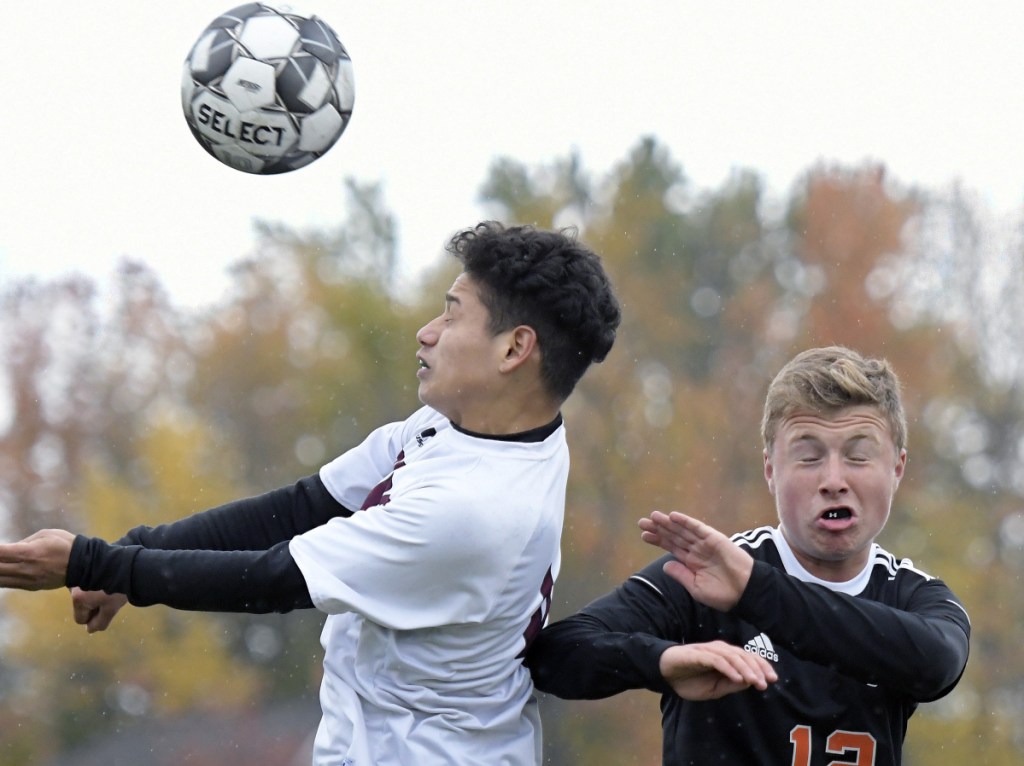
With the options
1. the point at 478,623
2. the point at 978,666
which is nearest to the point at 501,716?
the point at 478,623

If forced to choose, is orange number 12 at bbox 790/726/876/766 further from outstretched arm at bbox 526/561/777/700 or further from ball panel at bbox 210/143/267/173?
ball panel at bbox 210/143/267/173

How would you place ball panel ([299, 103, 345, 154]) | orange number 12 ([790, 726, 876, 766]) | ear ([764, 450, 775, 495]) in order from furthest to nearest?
ball panel ([299, 103, 345, 154])
ear ([764, 450, 775, 495])
orange number 12 ([790, 726, 876, 766])

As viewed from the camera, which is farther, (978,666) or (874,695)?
(978,666)

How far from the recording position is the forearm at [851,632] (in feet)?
9.16

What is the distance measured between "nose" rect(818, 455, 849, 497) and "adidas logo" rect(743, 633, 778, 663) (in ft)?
1.26

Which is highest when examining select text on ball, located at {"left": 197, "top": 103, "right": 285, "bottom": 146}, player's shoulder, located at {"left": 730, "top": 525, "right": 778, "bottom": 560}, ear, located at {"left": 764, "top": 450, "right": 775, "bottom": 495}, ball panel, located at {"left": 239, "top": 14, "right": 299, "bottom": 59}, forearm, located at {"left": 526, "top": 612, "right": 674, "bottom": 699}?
ball panel, located at {"left": 239, "top": 14, "right": 299, "bottom": 59}

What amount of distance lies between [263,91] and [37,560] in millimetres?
1910

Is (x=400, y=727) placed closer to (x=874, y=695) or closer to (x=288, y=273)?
(x=874, y=695)

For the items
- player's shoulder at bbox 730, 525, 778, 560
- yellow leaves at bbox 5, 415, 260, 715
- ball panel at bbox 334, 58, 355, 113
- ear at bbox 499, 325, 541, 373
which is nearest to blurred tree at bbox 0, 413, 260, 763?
yellow leaves at bbox 5, 415, 260, 715

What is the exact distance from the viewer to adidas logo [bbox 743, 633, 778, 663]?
3.18 m

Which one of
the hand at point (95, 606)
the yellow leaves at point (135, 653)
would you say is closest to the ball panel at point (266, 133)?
the hand at point (95, 606)

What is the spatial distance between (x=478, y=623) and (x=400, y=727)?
28 centimetres

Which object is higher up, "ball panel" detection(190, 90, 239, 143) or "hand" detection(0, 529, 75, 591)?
"ball panel" detection(190, 90, 239, 143)

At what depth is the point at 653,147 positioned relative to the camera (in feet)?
87.2
